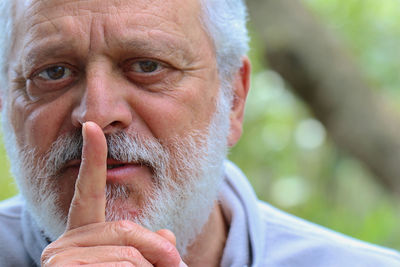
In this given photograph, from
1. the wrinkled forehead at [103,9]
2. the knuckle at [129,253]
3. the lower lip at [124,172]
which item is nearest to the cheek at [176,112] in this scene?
the lower lip at [124,172]

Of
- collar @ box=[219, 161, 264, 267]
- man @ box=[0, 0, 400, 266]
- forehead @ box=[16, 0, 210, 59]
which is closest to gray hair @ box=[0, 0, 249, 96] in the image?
man @ box=[0, 0, 400, 266]

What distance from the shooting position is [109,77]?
183 centimetres

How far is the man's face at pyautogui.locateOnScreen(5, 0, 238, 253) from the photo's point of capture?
5.98 feet

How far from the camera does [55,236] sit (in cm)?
200

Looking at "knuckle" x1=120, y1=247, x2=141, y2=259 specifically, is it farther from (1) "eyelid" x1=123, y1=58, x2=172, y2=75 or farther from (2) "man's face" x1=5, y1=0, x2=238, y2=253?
(1) "eyelid" x1=123, y1=58, x2=172, y2=75

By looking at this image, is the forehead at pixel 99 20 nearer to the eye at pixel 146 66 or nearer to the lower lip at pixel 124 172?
the eye at pixel 146 66

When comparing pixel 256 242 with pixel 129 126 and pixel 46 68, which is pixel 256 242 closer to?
pixel 129 126

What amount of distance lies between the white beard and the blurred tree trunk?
2.24 meters

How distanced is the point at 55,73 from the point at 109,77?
0.22m

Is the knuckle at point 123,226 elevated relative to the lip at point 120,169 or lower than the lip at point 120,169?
→ elevated

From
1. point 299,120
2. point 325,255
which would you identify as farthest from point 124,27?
point 299,120

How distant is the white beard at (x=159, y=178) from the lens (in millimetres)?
1820

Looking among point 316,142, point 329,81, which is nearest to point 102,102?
point 329,81

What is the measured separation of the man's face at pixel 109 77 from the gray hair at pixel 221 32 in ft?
0.26
